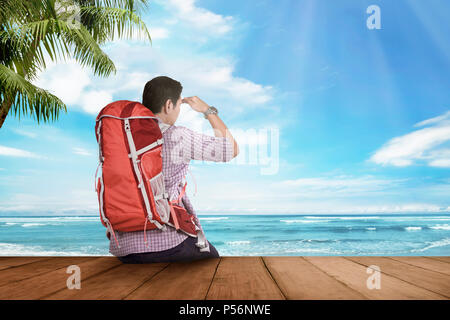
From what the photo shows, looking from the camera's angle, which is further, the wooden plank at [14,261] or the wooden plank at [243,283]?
the wooden plank at [14,261]

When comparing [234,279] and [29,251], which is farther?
[29,251]

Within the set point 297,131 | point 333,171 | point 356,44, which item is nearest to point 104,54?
point 297,131

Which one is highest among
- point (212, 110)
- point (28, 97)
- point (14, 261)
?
point (28, 97)

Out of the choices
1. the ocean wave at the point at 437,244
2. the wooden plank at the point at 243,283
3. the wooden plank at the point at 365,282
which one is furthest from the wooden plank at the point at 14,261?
the ocean wave at the point at 437,244

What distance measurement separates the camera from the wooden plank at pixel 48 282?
→ 105 cm

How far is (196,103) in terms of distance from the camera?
1.67 meters

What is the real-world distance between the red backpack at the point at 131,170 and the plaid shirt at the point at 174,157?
74mm

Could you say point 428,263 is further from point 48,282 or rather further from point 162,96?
point 48,282

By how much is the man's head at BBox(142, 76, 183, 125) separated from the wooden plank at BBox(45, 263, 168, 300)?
75 centimetres

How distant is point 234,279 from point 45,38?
5.54 metres

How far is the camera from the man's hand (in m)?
1.65

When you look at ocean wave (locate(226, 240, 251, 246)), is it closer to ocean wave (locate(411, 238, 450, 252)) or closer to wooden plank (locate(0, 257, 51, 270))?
ocean wave (locate(411, 238, 450, 252))

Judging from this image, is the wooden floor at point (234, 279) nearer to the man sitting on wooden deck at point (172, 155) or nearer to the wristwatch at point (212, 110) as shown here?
the man sitting on wooden deck at point (172, 155)

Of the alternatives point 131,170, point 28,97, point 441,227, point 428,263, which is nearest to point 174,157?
point 131,170
